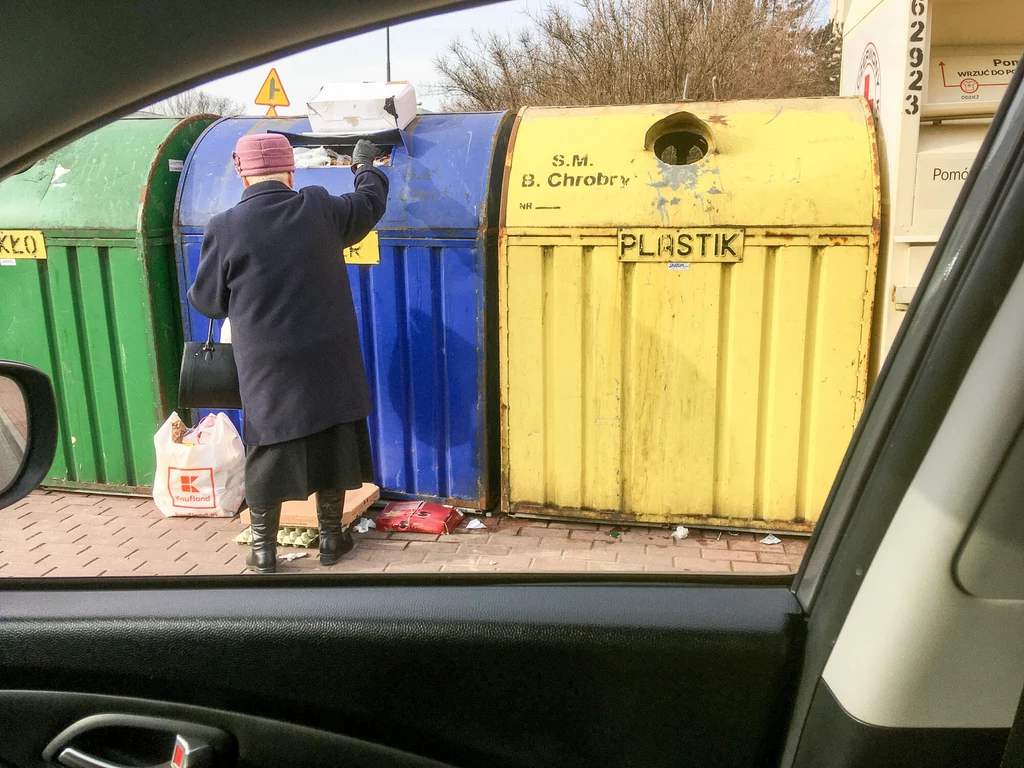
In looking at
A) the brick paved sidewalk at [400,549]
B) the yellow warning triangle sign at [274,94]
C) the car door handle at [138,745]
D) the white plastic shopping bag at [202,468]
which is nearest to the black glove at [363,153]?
the white plastic shopping bag at [202,468]

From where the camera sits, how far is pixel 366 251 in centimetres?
420

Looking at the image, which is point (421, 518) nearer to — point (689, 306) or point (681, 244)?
point (689, 306)

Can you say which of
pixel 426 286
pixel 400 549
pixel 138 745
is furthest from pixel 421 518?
pixel 138 745

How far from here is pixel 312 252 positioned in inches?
137

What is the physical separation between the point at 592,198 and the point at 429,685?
2.88 m

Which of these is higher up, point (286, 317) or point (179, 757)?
point (286, 317)

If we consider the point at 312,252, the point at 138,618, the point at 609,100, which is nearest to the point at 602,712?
the point at 138,618

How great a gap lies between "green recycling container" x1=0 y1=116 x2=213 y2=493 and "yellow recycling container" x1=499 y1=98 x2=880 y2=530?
1.94m

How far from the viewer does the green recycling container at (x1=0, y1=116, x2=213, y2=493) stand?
4.41 m

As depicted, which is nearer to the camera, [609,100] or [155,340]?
[155,340]

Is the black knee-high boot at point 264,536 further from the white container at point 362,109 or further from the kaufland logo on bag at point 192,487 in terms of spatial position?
the white container at point 362,109

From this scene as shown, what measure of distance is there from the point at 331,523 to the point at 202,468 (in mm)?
950

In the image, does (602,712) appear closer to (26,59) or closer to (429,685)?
(429,685)

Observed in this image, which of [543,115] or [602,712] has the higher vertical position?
[543,115]
